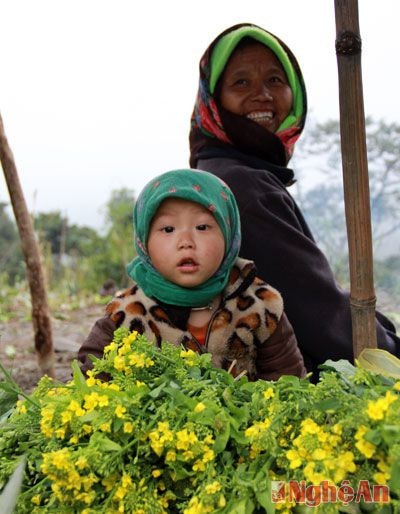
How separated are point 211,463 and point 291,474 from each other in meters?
0.13

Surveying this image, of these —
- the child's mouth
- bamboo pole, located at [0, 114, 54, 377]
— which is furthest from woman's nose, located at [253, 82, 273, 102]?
bamboo pole, located at [0, 114, 54, 377]

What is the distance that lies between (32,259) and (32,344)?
7.59 ft

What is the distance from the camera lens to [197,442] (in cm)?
105

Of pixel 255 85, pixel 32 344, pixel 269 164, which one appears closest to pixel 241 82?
pixel 255 85

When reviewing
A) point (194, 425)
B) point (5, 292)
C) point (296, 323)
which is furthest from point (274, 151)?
point (5, 292)

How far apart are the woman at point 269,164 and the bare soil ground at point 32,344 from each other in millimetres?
1752

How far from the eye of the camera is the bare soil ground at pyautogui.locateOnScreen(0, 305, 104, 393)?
4.21 m

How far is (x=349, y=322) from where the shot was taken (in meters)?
2.25

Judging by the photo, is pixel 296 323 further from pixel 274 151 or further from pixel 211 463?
pixel 211 463

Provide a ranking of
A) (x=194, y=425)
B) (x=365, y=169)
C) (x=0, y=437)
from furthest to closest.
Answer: (x=365, y=169), (x=0, y=437), (x=194, y=425)

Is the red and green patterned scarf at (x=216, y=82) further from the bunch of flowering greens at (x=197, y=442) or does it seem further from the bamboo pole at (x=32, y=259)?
the bunch of flowering greens at (x=197, y=442)

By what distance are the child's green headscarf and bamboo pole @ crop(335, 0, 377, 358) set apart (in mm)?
325

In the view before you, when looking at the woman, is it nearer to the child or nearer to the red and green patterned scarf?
the red and green patterned scarf

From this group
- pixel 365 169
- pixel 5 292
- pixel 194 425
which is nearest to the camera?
pixel 194 425
